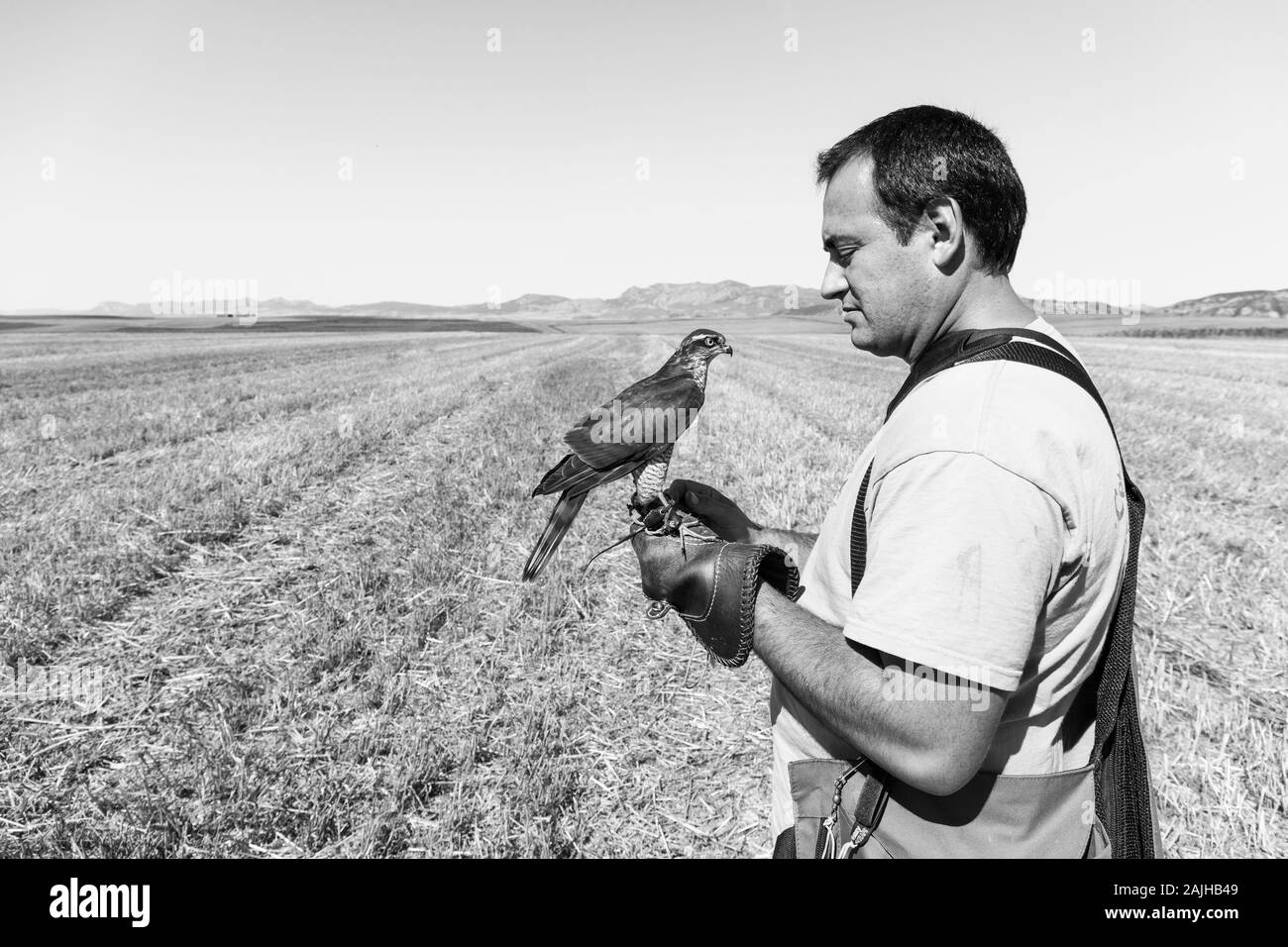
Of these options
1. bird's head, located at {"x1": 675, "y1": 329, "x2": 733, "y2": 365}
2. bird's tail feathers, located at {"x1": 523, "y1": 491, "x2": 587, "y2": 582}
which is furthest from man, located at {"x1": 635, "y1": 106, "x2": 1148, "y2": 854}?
bird's head, located at {"x1": 675, "y1": 329, "x2": 733, "y2": 365}

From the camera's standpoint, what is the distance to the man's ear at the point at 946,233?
6.28 feet

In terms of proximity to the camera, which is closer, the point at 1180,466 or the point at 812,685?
the point at 812,685

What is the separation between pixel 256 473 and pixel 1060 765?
31.5ft

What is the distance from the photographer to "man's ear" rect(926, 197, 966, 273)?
192 centimetres

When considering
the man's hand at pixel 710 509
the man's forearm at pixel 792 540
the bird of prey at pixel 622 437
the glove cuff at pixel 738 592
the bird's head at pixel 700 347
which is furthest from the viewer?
the bird's head at pixel 700 347

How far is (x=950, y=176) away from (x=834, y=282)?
1.26 ft

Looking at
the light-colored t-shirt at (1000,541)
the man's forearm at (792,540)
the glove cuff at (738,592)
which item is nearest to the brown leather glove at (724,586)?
the glove cuff at (738,592)

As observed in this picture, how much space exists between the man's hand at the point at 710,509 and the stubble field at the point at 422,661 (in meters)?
1.65

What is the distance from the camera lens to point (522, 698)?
4656 millimetres

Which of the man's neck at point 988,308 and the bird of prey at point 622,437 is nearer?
the man's neck at point 988,308

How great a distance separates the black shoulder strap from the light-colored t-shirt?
0.09 m

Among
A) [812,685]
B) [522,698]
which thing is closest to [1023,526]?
[812,685]

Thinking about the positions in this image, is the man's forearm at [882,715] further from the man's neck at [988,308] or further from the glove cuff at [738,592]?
the man's neck at [988,308]

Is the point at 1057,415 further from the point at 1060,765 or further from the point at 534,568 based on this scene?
the point at 534,568
